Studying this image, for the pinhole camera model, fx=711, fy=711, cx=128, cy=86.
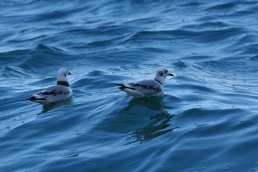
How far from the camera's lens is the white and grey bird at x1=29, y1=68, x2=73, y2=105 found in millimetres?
15109

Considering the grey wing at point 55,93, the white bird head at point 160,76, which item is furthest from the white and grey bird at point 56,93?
the white bird head at point 160,76

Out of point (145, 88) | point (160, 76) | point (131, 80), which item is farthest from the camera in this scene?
point (131, 80)

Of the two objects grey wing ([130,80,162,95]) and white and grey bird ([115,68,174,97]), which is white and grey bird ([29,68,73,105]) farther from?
grey wing ([130,80,162,95])

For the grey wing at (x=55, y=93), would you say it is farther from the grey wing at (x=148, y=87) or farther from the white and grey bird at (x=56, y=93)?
the grey wing at (x=148, y=87)

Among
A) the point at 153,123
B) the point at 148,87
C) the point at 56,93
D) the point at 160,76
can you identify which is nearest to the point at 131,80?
the point at 160,76

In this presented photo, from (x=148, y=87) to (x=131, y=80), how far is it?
2.69 m

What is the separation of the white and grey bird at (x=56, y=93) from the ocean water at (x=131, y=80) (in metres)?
0.22

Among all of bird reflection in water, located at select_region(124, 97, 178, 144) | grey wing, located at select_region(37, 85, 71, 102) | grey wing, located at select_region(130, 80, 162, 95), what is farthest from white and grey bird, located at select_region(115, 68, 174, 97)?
grey wing, located at select_region(37, 85, 71, 102)

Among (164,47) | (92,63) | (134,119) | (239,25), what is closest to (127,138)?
(134,119)

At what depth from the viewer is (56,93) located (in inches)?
616

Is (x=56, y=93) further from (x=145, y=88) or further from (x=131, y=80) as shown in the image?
(x=131, y=80)

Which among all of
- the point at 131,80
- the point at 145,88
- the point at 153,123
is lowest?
the point at 153,123

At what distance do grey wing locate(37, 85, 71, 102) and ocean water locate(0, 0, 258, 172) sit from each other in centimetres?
22

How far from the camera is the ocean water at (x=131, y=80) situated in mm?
11352
